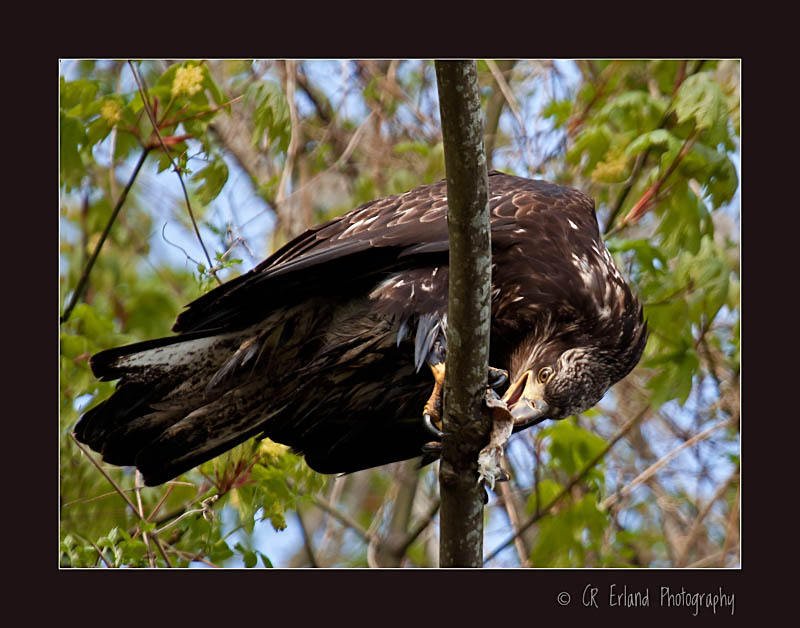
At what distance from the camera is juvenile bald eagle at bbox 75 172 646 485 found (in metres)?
3.98

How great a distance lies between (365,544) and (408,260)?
3.16 metres

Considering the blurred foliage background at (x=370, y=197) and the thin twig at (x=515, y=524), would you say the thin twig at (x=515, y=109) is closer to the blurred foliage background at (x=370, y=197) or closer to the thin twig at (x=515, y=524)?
the blurred foliage background at (x=370, y=197)

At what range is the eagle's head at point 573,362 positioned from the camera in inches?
155

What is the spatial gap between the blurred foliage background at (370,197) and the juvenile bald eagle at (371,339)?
23 cm

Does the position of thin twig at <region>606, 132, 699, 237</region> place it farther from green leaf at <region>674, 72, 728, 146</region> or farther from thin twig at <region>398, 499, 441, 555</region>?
thin twig at <region>398, 499, 441, 555</region>

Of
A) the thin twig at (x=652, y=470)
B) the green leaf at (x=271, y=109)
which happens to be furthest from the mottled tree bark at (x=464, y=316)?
the thin twig at (x=652, y=470)

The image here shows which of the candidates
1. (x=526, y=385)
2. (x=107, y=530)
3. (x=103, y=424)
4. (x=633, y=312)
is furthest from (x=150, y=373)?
(x=633, y=312)

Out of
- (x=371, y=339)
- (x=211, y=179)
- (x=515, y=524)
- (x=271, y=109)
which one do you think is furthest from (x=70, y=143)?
(x=515, y=524)

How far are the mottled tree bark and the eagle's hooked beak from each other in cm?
28

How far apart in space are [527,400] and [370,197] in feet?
10.4

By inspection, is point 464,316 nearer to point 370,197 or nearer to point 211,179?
point 211,179

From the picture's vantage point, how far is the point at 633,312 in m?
4.20

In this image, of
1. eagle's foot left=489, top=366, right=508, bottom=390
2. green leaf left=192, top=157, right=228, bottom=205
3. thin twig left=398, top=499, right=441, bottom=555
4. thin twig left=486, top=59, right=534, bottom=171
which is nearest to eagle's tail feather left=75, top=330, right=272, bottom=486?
green leaf left=192, top=157, right=228, bottom=205

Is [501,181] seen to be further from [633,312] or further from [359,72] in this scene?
[359,72]
